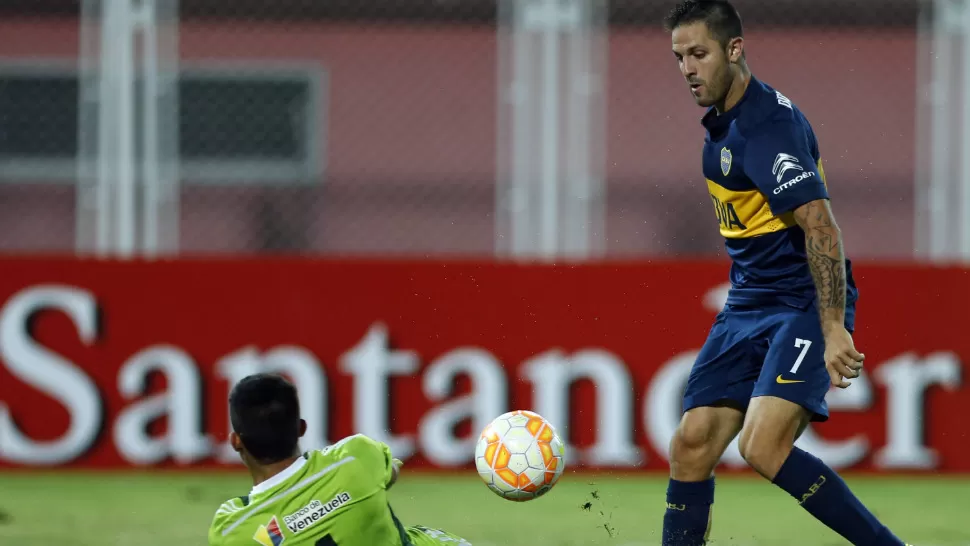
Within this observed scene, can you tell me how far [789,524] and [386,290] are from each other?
262cm

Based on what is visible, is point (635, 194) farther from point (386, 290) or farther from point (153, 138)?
point (153, 138)

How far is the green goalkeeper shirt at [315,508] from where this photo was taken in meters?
3.75

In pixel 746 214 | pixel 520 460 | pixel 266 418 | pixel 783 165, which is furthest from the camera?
pixel 520 460

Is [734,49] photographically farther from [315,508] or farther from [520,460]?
[315,508]

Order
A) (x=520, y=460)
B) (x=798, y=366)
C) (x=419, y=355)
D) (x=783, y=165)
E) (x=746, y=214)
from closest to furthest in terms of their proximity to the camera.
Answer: (x=783, y=165) < (x=798, y=366) < (x=746, y=214) < (x=520, y=460) < (x=419, y=355)

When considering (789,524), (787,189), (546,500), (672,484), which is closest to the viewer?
(787,189)

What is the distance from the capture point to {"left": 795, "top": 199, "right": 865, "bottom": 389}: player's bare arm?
4.21 m

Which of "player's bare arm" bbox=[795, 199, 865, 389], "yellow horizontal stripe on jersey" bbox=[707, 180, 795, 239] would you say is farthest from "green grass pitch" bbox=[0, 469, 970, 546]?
"player's bare arm" bbox=[795, 199, 865, 389]

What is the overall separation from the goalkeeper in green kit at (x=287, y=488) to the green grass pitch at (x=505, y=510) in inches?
77.5

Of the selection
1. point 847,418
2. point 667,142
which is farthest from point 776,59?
point 847,418

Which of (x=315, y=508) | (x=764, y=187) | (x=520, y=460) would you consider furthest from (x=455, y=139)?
(x=315, y=508)

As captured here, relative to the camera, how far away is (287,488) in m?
3.76

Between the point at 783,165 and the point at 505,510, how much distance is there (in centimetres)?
281

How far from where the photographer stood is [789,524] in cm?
631
